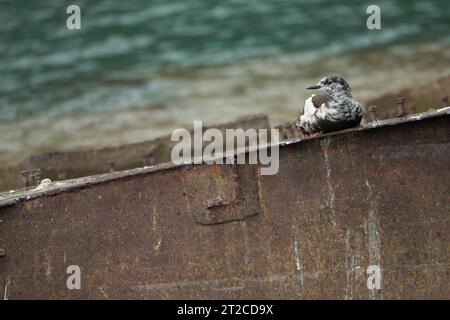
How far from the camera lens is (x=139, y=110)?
15.3 meters

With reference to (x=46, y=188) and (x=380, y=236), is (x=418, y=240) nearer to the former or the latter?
(x=380, y=236)

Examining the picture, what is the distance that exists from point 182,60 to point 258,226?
12.1 metres

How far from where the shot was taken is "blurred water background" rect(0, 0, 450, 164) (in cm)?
1494

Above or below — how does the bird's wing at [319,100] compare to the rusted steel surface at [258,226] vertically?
above

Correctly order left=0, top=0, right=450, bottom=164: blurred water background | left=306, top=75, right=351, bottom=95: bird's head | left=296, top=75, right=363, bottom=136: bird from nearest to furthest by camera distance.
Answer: left=296, top=75, right=363, bottom=136: bird → left=306, top=75, right=351, bottom=95: bird's head → left=0, top=0, right=450, bottom=164: blurred water background

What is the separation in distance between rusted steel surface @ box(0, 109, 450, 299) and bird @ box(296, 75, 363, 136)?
0.31 feet

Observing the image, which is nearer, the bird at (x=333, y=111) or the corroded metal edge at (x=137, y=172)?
the corroded metal edge at (x=137, y=172)

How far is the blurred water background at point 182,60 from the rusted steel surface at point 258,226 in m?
7.17

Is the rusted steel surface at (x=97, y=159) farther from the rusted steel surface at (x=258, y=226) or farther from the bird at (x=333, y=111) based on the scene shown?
the bird at (x=333, y=111)

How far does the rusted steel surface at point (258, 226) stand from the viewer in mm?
6102

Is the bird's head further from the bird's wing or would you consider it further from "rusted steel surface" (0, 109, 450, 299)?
"rusted steel surface" (0, 109, 450, 299)

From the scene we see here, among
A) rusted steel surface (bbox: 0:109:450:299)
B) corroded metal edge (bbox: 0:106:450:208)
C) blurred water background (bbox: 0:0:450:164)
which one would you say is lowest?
rusted steel surface (bbox: 0:109:450:299)

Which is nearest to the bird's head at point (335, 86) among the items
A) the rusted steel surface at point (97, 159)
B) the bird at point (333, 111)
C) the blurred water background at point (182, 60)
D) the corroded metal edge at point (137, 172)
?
the bird at point (333, 111)

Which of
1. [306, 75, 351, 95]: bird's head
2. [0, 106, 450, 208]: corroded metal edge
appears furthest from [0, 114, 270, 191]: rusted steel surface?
[306, 75, 351, 95]: bird's head
